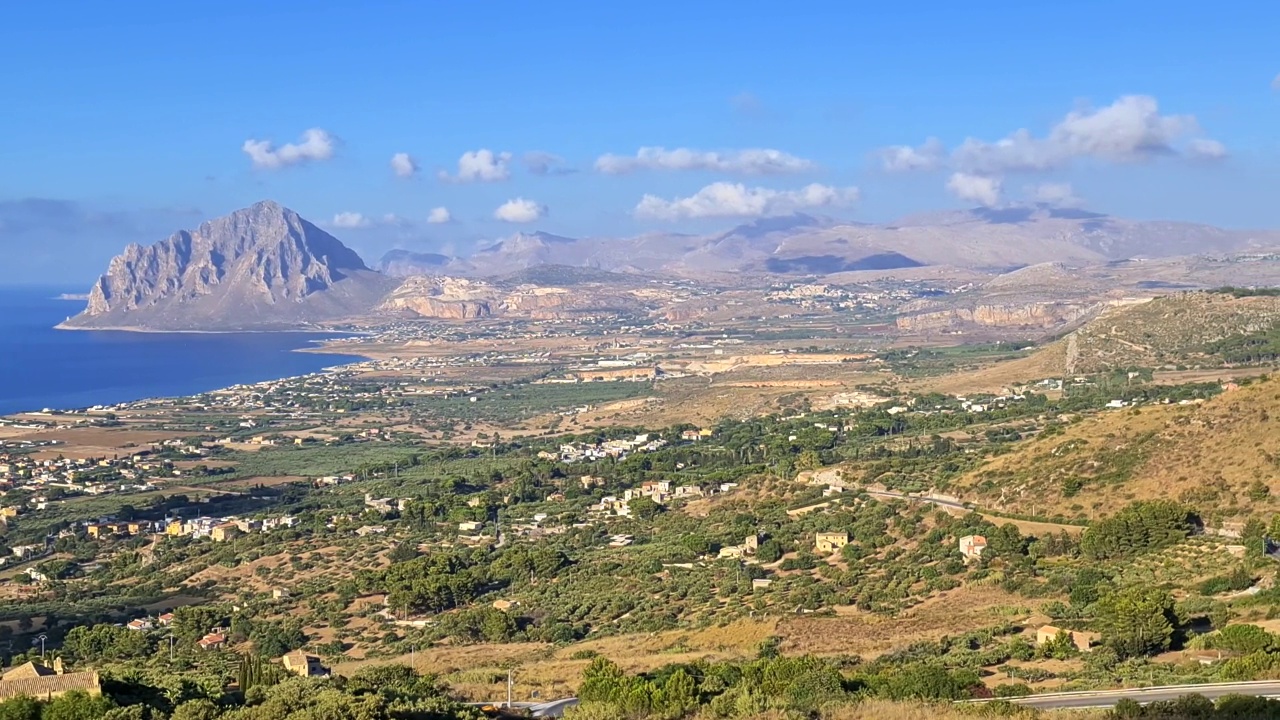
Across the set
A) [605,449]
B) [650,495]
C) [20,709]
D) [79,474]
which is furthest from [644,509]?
[79,474]

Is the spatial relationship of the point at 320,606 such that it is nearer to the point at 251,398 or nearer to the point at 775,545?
the point at 775,545

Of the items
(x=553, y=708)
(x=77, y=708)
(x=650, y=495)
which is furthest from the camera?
(x=650, y=495)

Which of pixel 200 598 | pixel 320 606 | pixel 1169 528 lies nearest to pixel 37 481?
pixel 200 598

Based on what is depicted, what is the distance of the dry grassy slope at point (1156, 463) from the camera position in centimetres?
3647

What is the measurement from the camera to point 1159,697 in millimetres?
19109

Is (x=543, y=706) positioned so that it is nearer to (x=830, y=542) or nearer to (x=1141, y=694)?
(x=1141, y=694)

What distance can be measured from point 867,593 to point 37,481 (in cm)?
5452

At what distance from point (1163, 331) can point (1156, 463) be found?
47278mm

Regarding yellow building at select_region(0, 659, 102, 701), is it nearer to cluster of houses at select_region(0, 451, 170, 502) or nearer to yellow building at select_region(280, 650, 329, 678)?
yellow building at select_region(280, 650, 329, 678)

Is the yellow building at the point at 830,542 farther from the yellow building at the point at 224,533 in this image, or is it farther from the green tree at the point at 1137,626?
the yellow building at the point at 224,533

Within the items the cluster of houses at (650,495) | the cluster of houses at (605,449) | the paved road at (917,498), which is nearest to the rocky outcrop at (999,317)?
the cluster of houses at (605,449)

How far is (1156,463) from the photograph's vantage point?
3950 centimetres

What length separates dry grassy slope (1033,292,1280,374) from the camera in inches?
3130

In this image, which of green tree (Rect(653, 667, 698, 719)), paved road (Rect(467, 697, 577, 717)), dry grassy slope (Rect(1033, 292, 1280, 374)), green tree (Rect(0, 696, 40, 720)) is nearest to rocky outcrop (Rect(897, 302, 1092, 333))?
dry grassy slope (Rect(1033, 292, 1280, 374))
